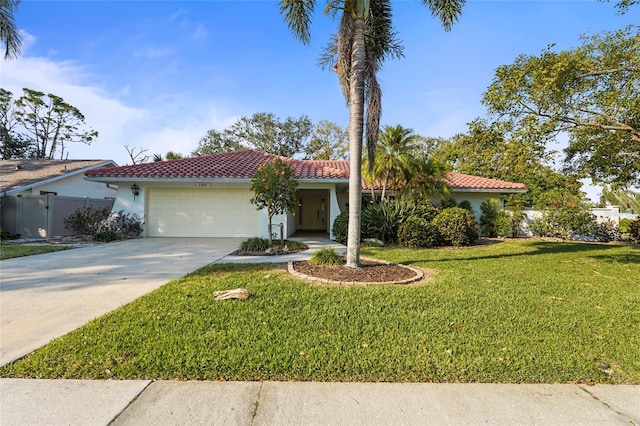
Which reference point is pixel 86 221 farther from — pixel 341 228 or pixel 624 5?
pixel 624 5

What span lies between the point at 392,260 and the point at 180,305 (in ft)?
17.6

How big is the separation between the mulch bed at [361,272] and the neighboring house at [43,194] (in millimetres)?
11667

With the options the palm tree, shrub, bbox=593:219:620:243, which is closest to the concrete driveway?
the palm tree

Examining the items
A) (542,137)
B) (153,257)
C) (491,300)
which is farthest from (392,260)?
(153,257)

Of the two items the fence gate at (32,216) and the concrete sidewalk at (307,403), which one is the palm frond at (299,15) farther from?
the fence gate at (32,216)

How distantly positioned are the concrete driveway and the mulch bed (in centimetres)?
274

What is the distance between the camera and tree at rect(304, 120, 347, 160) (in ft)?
93.6

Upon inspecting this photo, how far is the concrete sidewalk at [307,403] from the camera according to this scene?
213 centimetres

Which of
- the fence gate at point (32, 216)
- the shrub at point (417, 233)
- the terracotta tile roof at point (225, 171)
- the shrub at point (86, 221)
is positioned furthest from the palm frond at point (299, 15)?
the fence gate at point (32, 216)

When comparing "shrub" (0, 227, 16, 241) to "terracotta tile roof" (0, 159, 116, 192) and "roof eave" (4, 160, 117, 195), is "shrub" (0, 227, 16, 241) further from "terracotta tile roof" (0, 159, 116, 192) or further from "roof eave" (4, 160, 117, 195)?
"terracotta tile roof" (0, 159, 116, 192)

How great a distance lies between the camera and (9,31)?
11.8m

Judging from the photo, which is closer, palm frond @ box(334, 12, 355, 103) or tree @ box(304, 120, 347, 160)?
palm frond @ box(334, 12, 355, 103)

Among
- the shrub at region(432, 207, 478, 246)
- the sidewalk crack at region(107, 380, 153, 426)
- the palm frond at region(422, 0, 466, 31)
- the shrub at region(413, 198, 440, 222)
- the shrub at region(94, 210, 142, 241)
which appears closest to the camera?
the sidewalk crack at region(107, 380, 153, 426)

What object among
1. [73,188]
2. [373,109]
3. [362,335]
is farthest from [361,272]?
[73,188]
